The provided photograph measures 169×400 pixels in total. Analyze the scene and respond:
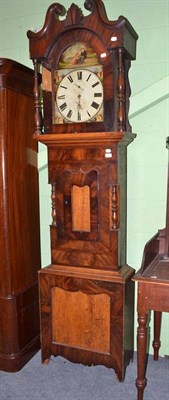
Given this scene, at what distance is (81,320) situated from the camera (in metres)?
Answer: 2.12

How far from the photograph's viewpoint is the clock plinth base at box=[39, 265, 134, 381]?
2.02 metres

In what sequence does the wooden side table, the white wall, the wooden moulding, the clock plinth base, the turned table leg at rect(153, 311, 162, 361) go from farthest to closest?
the turned table leg at rect(153, 311, 162, 361) < the white wall < the clock plinth base < the wooden moulding < the wooden side table

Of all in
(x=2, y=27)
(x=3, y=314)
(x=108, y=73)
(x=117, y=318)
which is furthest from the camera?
(x=2, y=27)

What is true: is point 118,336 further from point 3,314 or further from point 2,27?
point 2,27

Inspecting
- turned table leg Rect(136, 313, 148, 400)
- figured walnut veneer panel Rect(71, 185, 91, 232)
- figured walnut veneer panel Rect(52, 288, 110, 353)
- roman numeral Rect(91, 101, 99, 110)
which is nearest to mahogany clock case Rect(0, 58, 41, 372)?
figured walnut veneer panel Rect(52, 288, 110, 353)

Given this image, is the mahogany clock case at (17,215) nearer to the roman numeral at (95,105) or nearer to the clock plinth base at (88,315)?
the clock plinth base at (88,315)

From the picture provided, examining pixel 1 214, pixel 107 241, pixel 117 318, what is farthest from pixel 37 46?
pixel 117 318

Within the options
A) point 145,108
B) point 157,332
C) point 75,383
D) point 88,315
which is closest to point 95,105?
point 145,108

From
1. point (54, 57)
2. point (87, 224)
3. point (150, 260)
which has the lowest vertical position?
point (150, 260)

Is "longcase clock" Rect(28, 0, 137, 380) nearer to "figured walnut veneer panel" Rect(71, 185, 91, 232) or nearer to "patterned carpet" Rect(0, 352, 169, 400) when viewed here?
"figured walnut veneer panel" Rect(71, 185, 91, 232)

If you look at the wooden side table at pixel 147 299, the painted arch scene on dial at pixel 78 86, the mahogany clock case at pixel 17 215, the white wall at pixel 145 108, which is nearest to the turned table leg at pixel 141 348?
the wooden side table at pixel 147 299

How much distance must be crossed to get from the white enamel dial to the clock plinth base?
2.98 ft

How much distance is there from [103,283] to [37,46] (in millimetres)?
1404

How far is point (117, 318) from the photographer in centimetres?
202
